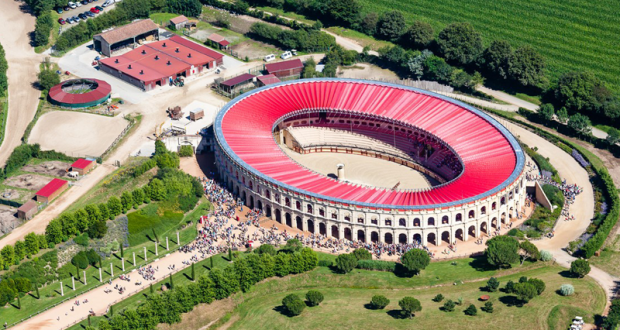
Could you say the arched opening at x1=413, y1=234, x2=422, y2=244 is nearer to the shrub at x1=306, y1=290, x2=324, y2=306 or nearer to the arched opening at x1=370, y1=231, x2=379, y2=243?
the arched opening at x1=370, y1=231, x2=379, y2=243

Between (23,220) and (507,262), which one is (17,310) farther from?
(507,262)

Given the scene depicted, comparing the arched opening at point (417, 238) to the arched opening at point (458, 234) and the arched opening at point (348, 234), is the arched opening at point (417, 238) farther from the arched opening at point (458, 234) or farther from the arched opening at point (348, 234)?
the arched opening at point (348, 234)

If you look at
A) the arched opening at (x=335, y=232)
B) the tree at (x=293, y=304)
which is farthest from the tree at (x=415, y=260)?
the tree at (x=293, y=304)

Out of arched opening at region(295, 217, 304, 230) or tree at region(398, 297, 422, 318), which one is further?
arched opening at region(295, 217, 304, 230)

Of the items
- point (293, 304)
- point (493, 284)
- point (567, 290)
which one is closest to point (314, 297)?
point (293, 304)

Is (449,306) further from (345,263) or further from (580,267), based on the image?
(580,267)

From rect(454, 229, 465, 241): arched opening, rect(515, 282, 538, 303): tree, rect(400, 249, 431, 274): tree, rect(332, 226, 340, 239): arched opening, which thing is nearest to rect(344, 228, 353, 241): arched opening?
rect(332, 226, 340, 239): arched opening
